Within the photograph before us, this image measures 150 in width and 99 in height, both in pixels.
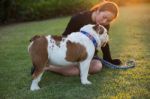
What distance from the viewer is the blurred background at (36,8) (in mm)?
16656

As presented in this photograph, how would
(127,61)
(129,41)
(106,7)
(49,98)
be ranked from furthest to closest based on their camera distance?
(129,41) < (127,61) < (106,7) < (49,98)

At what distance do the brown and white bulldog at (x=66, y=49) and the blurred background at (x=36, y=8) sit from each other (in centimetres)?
1115

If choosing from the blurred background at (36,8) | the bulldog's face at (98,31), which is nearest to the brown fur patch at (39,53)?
the bulldog's face at (98,31)

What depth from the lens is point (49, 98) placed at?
5289 millimetres

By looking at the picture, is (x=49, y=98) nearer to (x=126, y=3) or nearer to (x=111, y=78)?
(x=111, y=78)

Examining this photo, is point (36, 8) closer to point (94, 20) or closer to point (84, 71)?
point (94, 20)

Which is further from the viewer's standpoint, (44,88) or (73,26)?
(73,26)

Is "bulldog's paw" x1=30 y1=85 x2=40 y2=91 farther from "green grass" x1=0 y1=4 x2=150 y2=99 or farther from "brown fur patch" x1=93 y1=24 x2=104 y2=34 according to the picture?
"brown fur patch" x1=93 y1=24 x2=104 y2=34

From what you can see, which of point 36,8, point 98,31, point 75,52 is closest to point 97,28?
point 98,31

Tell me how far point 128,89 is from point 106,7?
4.67 feet

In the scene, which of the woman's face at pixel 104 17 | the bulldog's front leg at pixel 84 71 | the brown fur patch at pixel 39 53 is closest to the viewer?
the brown fur patch at pixel 39 53

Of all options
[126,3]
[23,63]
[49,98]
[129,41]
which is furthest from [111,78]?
[126,3]

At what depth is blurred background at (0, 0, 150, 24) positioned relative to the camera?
1666cm

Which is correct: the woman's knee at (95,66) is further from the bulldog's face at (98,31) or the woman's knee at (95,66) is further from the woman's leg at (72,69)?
the bulldog's face at (98,31)
